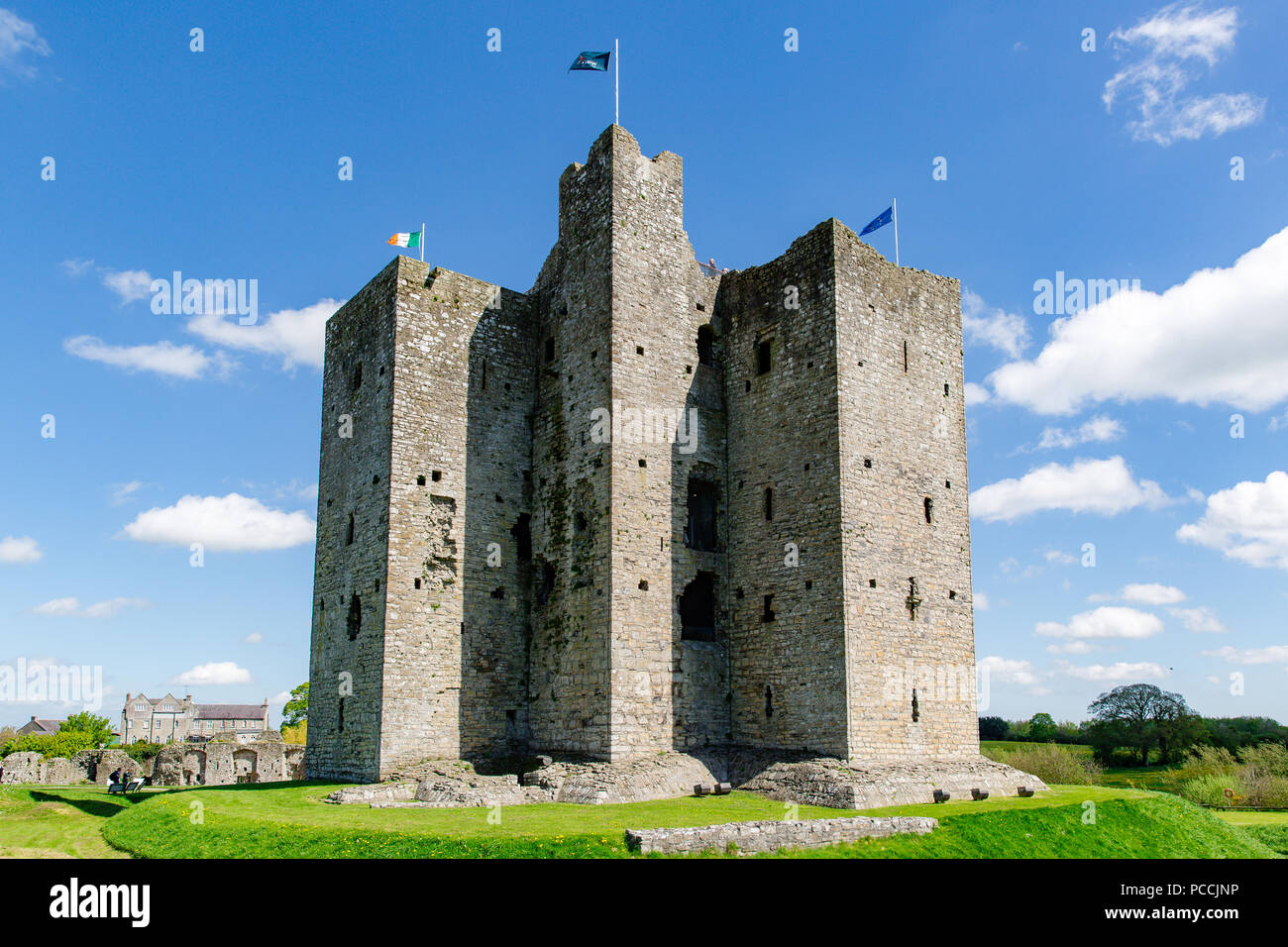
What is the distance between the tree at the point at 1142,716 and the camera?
1827 inches

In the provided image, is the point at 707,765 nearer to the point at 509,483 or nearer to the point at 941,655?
the point at 941,655

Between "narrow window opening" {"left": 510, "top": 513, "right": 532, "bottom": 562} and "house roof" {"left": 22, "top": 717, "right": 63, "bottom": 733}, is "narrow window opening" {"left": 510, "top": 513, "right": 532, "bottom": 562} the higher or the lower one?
the higher one

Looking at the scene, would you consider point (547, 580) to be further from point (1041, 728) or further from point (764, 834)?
point (1041, 728)

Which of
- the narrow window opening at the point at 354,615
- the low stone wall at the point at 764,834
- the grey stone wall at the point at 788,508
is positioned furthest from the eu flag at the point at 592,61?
the low stone wall at the point at 764,834

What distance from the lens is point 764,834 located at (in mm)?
14672

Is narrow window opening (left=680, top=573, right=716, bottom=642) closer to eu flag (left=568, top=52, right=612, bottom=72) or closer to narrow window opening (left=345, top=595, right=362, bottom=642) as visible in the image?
narrow window opening (left=345, top=595, right=362, bottom=642)

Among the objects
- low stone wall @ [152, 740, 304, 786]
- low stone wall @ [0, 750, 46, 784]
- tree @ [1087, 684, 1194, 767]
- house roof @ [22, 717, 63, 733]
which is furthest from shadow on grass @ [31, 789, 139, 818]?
house roof @ [22, 717, 63, 733]

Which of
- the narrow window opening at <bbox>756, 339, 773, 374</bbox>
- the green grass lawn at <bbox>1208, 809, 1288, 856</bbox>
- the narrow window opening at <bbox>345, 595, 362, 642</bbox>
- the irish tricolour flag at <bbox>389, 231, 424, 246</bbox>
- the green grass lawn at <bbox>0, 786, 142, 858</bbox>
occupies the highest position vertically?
the irish tricolour flag at <bbox>389, 231, 424, 246</bbox>

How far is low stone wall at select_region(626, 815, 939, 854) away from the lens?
13.8 meters

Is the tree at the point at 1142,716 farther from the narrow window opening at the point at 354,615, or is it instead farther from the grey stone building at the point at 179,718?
the grey stone building at the point at 179,718

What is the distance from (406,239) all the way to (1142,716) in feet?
138

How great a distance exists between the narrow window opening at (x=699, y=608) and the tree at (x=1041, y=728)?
37.3 m

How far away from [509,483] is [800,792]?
1066cm

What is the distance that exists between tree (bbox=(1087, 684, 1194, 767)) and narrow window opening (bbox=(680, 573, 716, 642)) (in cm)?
3203
